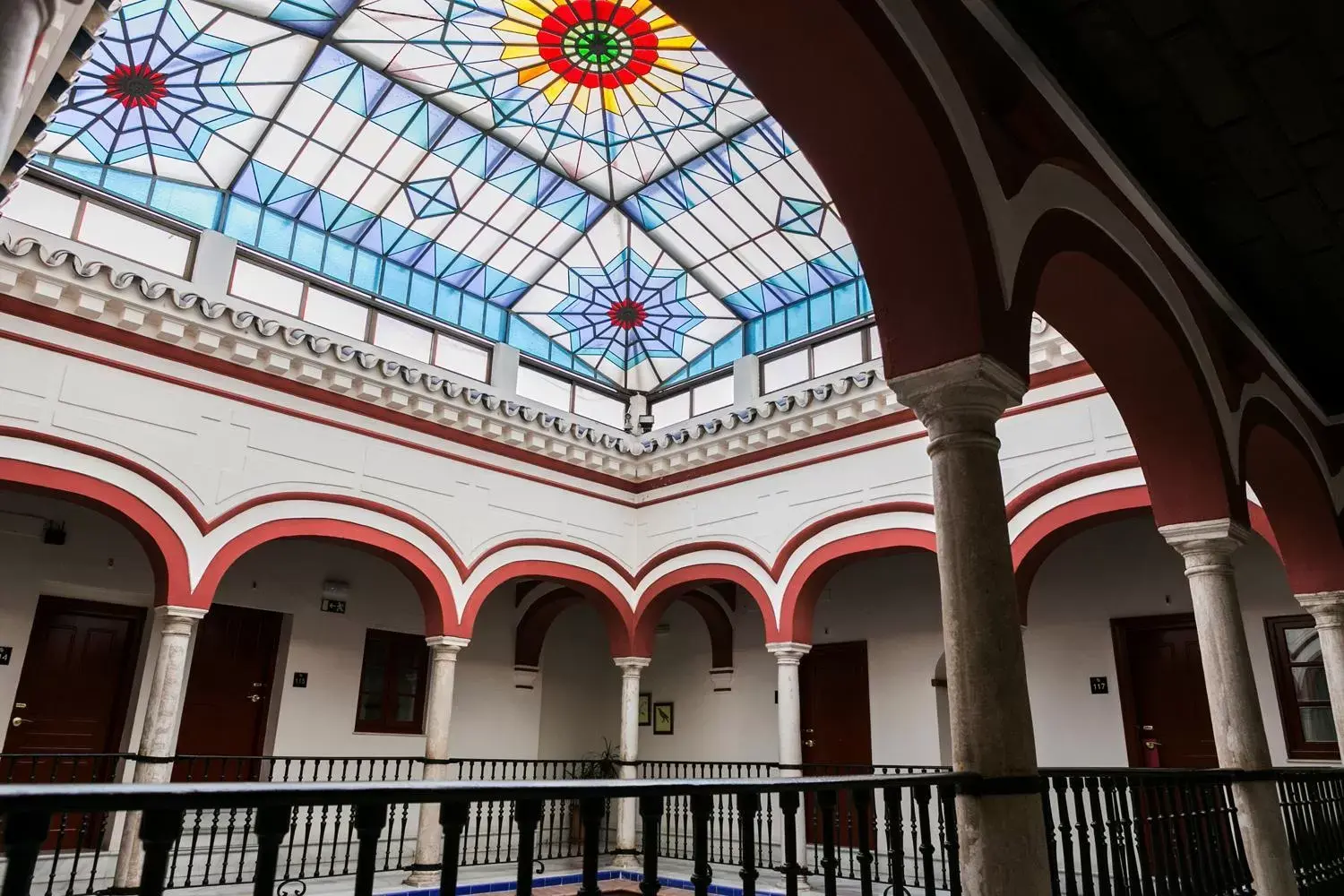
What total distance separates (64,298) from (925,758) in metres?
9.22

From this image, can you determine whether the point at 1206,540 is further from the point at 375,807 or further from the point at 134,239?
the point at 134,239

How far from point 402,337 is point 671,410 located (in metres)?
3.75

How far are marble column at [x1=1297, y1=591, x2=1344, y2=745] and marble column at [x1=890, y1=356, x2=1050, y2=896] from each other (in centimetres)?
480

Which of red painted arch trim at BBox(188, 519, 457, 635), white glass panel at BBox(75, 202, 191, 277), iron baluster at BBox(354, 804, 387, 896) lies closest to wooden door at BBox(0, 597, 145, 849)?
red painted arch trim at BBox(188, 519, 457, 635)

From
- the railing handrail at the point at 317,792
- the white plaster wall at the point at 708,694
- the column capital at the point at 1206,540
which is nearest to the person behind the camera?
the railing handrail at the point at 317,792

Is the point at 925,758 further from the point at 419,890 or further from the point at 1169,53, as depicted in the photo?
the point at 1169,53

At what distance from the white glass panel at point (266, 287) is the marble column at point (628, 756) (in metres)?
5.44

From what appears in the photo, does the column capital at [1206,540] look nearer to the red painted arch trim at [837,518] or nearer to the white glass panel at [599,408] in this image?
the red painted arch trim at [837,518]

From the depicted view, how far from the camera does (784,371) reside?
11.2m

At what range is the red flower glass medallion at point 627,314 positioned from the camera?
11781 mm

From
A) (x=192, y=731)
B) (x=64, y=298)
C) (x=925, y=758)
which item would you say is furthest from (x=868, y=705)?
(x=64, y=298)

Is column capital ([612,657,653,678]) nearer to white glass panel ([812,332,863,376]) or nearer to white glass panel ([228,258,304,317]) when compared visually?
white glass panel ([812,332,863,376])

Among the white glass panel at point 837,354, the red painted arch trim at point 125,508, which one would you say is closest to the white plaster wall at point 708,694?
the white glass panel at point 837,354

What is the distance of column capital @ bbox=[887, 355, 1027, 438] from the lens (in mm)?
3127
